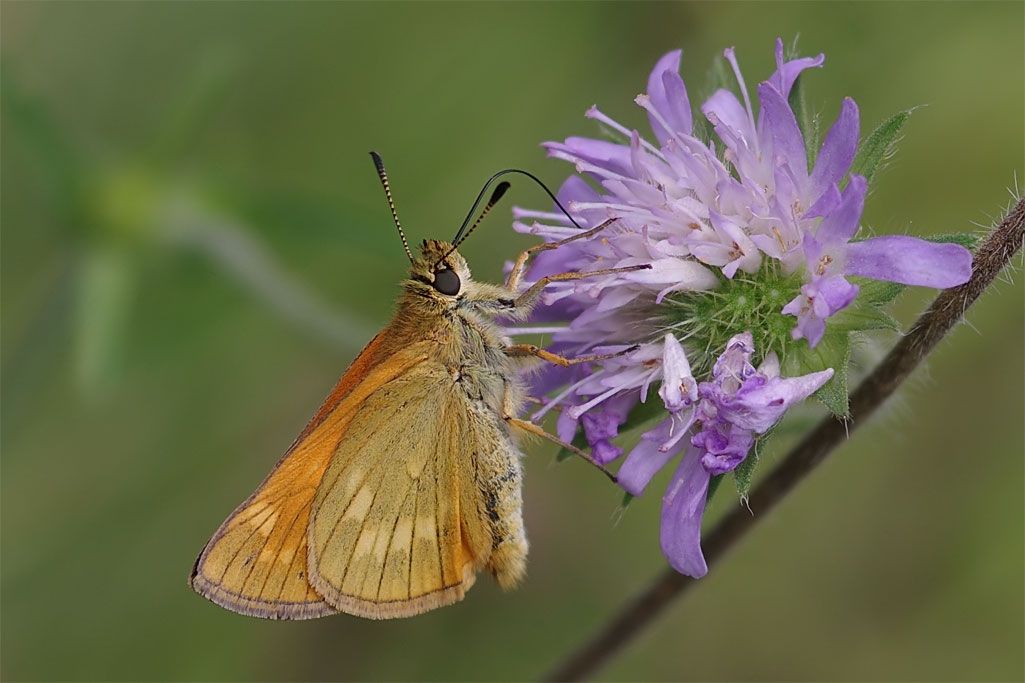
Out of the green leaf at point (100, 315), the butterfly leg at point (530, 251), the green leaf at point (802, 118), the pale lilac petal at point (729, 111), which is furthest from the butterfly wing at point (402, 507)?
the green leaf at point (100, 315)

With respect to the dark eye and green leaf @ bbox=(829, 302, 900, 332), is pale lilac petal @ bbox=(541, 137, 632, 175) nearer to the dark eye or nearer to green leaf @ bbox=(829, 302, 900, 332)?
the dark eye

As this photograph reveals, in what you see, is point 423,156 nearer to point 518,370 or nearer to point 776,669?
point 518,370

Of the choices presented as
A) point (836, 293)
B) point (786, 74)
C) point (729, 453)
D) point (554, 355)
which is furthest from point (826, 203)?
point (554, 355)

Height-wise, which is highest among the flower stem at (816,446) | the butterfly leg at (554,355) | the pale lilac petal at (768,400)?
the butterfly leg at (554,355)

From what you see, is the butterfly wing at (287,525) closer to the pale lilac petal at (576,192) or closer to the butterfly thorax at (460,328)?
the butterfly thorax at (460,328)

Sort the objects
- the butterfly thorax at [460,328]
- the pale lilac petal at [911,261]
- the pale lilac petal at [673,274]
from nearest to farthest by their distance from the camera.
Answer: the pale lilac petal at [911,261] → the pale lilac petal at [673,274] → the butterfly thorax at [460,328]

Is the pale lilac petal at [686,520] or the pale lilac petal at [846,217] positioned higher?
the pale lilac petal at [846,217]
